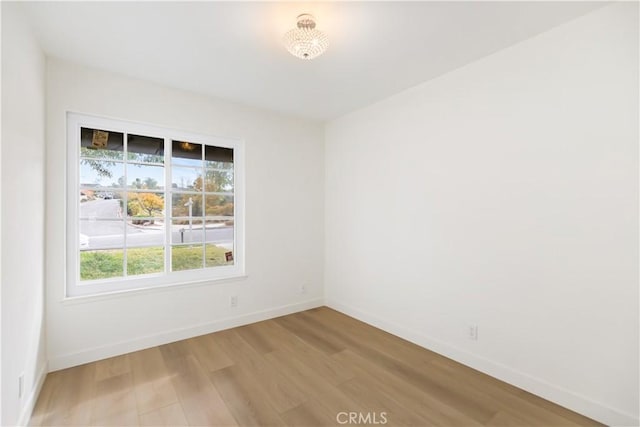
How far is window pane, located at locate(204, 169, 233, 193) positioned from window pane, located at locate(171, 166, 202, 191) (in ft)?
0.29

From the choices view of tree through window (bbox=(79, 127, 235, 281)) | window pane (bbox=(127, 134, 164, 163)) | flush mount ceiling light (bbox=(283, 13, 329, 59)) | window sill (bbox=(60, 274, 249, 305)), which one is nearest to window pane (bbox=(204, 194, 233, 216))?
view of tree through window (bbox=(79, 127, 235, 281))

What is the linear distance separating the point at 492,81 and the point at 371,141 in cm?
137

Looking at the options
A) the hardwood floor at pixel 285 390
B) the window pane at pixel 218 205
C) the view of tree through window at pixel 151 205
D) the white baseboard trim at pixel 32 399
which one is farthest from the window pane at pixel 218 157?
the white baseboard trim at pixel 32 399

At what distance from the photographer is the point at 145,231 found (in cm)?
288

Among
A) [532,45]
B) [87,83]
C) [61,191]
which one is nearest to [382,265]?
[532,45]

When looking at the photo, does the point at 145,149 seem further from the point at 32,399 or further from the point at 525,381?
the point at 525,381

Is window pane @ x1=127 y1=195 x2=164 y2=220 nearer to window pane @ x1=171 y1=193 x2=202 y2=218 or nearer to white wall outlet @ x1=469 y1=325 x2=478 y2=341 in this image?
window pane @ x1=171 y1=193 x2=202 y2=218

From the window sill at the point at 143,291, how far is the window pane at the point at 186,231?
449mm

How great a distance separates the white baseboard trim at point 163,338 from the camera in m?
2.44

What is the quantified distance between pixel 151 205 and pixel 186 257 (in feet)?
2.11

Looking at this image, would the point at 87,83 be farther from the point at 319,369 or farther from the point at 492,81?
the point at 492,81

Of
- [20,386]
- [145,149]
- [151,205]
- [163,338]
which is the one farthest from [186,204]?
[20,386]

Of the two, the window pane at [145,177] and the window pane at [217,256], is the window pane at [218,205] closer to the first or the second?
the window pane at [217,256]

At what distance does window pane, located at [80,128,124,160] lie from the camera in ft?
8.56
